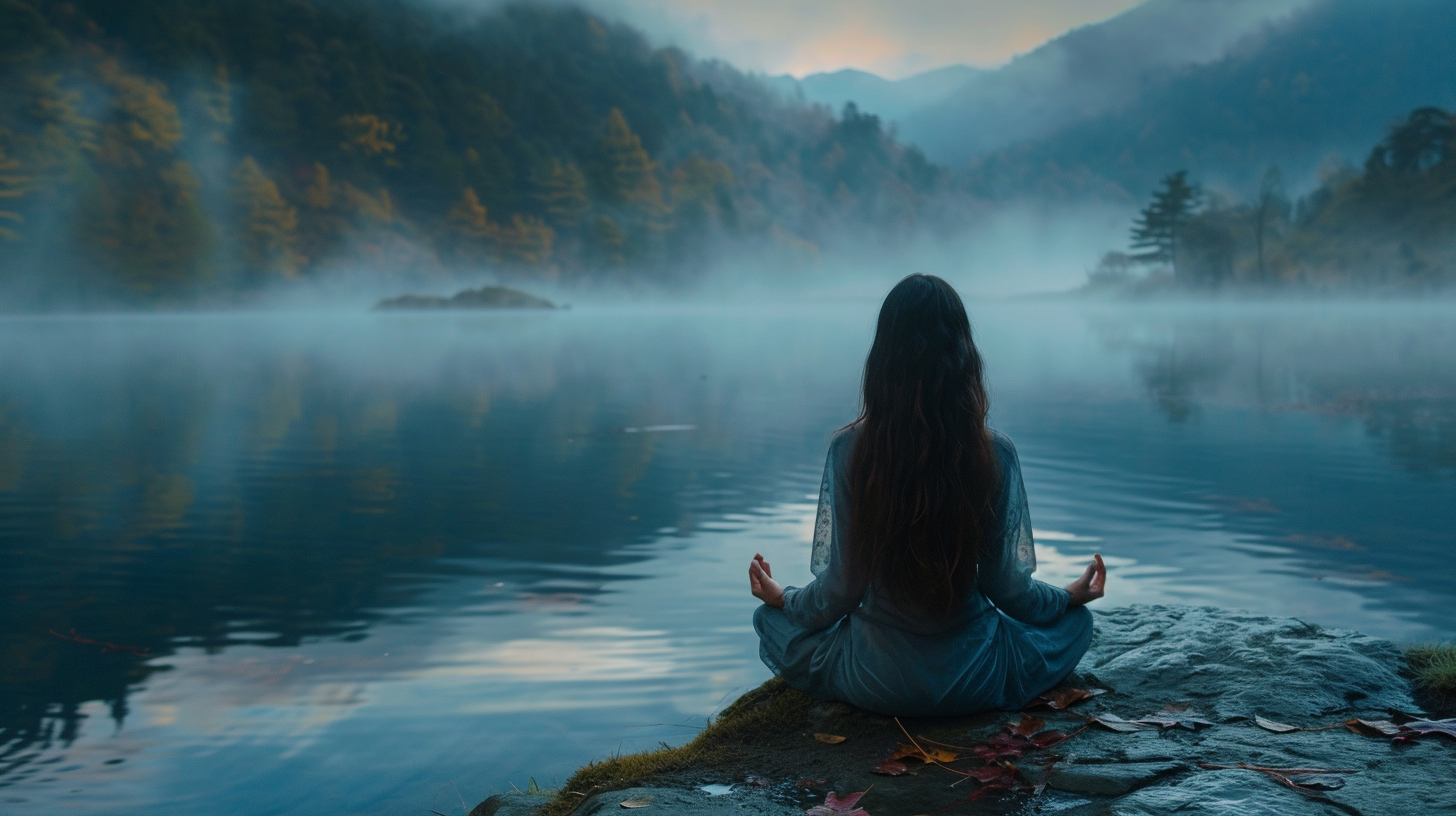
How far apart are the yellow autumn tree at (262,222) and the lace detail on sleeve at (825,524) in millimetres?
81699

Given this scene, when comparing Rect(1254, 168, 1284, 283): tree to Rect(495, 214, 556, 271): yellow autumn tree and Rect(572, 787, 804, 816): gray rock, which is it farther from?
Rect(572, 787, 804, 816): gray rock

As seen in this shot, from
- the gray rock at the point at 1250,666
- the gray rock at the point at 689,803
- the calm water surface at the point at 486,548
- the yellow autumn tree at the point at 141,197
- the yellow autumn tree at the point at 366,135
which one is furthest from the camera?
the yellow autumn tree at the point at 366,135

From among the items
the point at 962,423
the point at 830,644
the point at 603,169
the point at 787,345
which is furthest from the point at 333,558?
the point at 603,169

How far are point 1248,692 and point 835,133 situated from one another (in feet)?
532

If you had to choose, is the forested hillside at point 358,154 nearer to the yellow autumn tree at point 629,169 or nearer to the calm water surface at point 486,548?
the yellow autumn tree at point 629,169

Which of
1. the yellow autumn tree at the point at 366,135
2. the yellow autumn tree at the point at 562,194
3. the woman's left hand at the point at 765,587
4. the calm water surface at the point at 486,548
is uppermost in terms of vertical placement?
the yellow autumn tree at the point at 366,135

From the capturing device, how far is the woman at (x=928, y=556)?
3400 millimetres

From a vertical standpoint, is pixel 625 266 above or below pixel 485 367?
above

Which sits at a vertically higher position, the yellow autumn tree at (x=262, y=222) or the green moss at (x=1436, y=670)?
the yellow autumn tree at (x=262, y=222)

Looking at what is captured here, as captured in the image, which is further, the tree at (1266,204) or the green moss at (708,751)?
the tree at (1266,204)

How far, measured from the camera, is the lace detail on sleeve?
362cm

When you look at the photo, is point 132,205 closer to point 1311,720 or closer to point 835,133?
point 1311,720

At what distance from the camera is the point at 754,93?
16575cm

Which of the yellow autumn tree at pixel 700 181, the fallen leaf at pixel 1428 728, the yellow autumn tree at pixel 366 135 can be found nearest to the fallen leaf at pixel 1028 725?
the fallen leaf at pixel 1428 728
